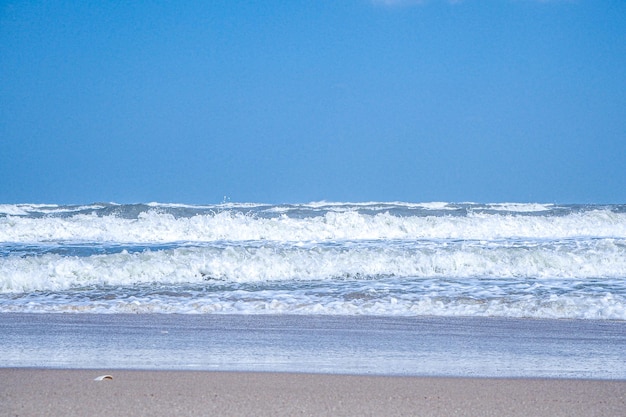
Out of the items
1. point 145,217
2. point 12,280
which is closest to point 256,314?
point 12,280

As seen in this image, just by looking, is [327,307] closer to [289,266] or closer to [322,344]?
[322,344]

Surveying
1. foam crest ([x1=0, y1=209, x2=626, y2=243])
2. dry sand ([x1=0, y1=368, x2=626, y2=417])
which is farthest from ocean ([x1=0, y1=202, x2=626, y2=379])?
foam crest ([x1=0, y1=209, x2=626, y2=243])

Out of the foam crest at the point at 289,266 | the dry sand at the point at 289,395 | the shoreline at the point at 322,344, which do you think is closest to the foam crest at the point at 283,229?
the foam crest at the point at 289,266

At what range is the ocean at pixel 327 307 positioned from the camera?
17.6ft

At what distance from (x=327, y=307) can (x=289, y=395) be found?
403 cm

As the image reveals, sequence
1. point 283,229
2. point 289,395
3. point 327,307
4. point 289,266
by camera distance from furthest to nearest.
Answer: point 283,229 → point 289,266 → point 327,307 → point 289,395

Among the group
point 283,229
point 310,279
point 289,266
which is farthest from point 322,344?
point 283,229

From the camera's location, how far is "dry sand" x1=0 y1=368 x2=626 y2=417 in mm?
3719

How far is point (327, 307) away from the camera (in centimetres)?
807

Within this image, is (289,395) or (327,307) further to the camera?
(327,307)

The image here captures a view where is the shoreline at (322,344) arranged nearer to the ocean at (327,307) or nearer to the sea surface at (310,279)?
the ocean at (327,307)

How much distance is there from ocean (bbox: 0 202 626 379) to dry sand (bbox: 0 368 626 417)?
16.0 inches

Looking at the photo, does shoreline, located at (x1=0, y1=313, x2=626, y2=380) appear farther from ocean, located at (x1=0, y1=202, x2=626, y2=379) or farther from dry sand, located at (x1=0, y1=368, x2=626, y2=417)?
dry sand, located at (x1=0, y1=368, x2=626, y2=417)

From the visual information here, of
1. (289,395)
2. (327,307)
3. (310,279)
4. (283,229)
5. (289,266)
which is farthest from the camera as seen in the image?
(283,229)
